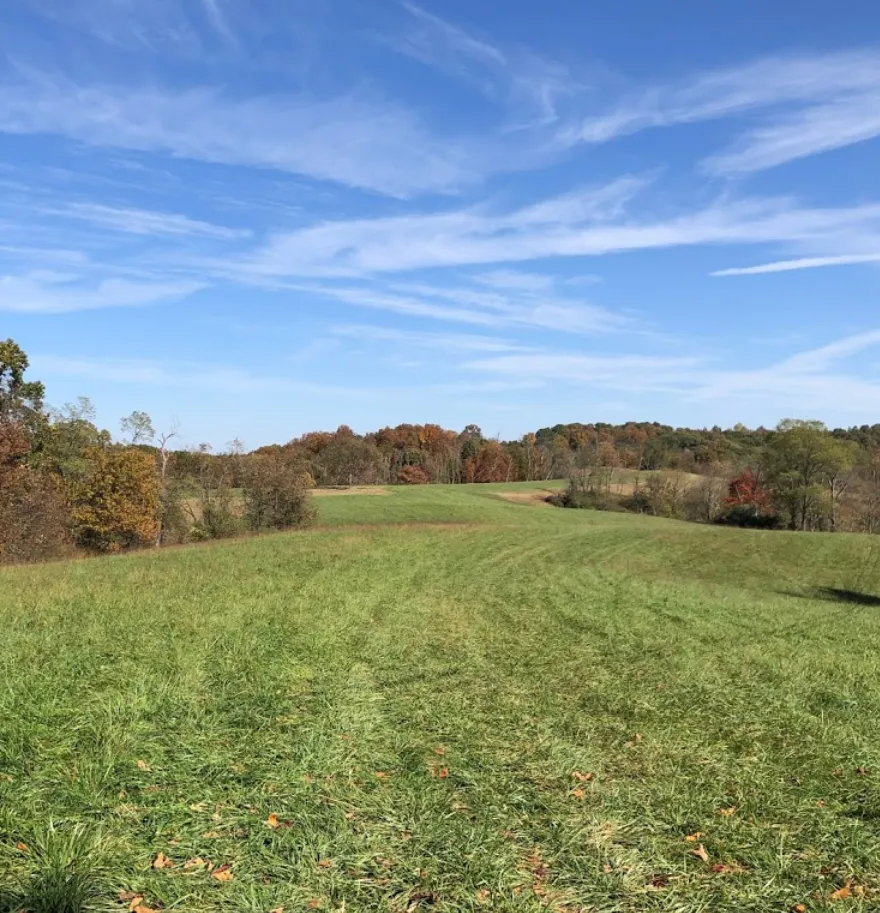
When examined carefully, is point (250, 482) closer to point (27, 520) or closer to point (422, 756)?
point (27, 520)

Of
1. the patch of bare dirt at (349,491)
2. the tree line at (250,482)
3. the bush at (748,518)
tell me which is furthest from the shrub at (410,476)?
the bush at (748,518)

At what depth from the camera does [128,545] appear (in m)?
47.0

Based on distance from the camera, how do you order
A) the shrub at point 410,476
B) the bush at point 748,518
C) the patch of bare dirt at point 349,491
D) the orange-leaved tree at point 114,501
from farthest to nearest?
1. the shrub at point 410,476
2. the patch of bare dirt at point 349,491
3. the bush at point 748,518
4. the orange-leaved tree at point 114,501

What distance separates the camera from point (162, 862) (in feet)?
12.5

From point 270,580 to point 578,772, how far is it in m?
10.3

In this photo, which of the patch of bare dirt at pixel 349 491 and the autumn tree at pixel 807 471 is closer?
the autumn tree at pixel 807 471

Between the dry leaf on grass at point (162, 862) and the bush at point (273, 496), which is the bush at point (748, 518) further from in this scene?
the dry leaf on grass at point (162, 862)

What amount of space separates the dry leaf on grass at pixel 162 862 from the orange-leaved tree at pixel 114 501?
44.9 metres

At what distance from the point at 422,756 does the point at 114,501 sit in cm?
4439

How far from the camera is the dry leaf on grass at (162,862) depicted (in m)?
3.78

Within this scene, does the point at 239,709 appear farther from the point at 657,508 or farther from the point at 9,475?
the point at 657,508

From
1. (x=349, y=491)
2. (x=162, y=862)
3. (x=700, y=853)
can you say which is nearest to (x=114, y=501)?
(x=349, y=491)

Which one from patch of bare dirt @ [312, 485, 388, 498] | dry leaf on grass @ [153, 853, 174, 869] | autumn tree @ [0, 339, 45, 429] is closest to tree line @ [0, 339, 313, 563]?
autumn tree @ [0, 339, 45, 429]

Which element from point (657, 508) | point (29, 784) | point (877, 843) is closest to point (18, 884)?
point (29, 784)
